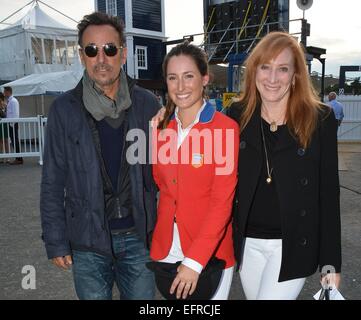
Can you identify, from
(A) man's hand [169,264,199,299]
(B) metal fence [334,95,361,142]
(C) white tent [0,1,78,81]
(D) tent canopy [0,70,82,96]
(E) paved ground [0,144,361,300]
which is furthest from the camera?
(C) white tent [0,1,78,81]

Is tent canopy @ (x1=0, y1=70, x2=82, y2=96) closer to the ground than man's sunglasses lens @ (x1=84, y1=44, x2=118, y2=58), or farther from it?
farther from it

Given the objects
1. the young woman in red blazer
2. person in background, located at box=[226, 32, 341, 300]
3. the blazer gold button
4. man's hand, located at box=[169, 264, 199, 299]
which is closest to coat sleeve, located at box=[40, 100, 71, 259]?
the young woman in red blazer

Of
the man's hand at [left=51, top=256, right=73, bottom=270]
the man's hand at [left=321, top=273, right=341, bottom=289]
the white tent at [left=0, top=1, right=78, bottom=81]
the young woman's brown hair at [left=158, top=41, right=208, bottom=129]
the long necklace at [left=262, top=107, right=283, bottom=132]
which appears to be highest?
the white tent at [left=0, top=1, right=78, bottom=81]

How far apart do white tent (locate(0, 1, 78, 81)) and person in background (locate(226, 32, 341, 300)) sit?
23.4 metres

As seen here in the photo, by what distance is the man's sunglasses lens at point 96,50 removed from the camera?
82.7 inches

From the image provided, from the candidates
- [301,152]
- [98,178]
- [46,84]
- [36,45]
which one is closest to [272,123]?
[301,152]

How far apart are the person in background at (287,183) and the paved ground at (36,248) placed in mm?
1589

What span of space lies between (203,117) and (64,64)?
2417cm

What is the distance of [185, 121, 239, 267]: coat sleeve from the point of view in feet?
5.91

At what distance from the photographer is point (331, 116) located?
207cm

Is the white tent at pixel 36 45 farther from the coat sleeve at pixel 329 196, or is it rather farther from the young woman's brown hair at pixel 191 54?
the coat sleeve at pixel 329 196

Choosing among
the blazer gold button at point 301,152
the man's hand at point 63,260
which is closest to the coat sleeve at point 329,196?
the blazer gold button at point 301,152

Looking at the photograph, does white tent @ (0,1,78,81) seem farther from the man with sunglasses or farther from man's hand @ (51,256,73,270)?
man's hand @ (51,256,73,270)

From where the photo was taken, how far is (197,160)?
6.13ft
